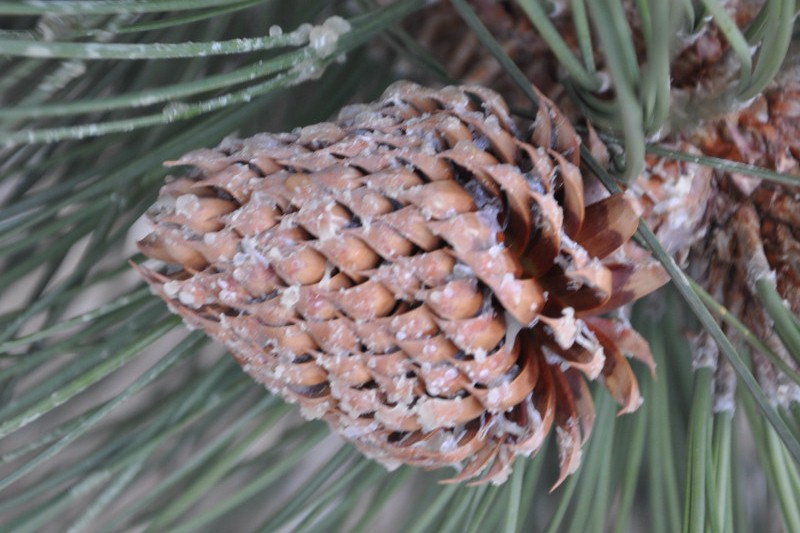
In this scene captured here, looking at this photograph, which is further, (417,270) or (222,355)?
(222,355)

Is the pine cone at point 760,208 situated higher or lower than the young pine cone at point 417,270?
lower

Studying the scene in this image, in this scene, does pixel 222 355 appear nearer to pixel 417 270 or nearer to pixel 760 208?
pixel 417 270

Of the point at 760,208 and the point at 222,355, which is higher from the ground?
the point at 222,355

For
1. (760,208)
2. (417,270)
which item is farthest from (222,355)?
(760,208)

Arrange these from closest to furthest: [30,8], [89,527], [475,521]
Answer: [30,8] → [475,521] → [89,527]

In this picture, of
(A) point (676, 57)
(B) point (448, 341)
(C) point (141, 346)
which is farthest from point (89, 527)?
(A) point (676, 57)

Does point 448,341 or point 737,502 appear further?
point 737,502

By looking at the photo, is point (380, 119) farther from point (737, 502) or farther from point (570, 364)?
point (737, 502)

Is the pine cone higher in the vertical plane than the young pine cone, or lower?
lower
